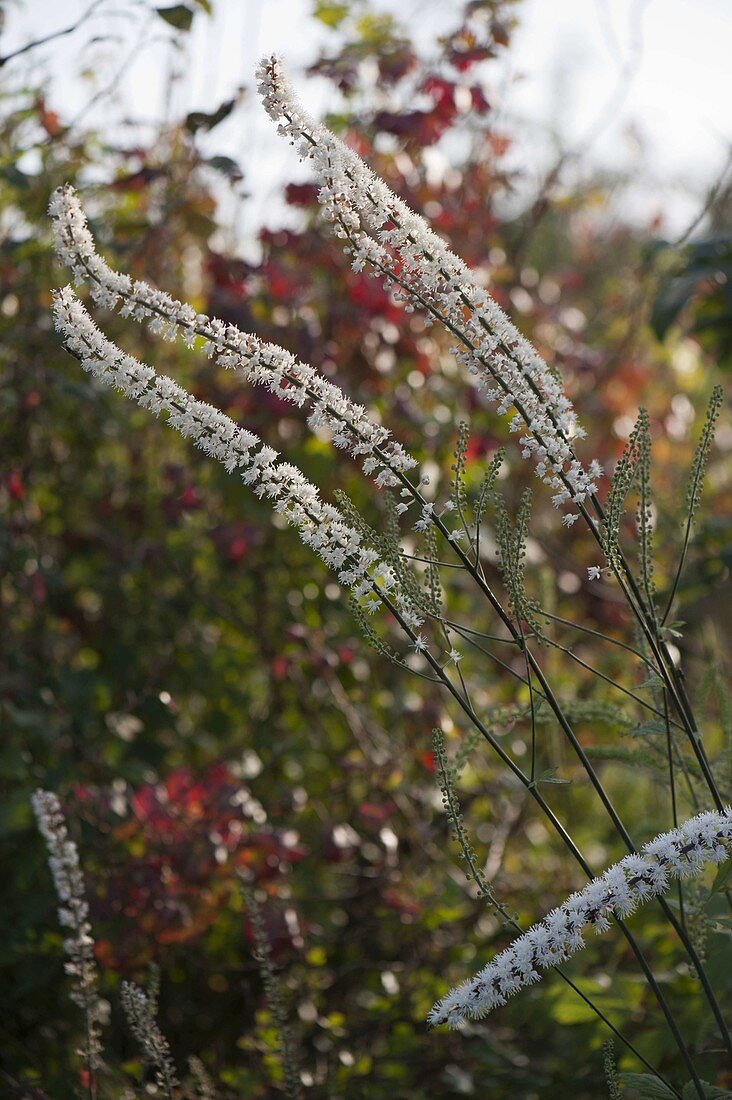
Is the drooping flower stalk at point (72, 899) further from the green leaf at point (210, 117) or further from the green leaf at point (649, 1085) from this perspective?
the green leaf at point (210, 117)

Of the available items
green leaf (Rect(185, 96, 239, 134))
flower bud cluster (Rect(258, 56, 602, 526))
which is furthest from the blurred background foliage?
flower bud cluster (Rect(258, 56, 602, 526))

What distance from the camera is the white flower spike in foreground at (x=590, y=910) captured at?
1.21m

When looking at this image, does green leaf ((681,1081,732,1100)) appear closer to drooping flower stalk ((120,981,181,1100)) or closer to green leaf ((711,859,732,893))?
green leaf ((711,859,732,893))

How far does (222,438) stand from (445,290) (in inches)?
15.3

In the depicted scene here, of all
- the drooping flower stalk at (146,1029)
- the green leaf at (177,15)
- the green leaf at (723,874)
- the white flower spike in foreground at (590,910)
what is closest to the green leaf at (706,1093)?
the green leaf at (723,874)

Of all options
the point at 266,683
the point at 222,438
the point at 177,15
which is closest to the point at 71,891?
the point at 222,438

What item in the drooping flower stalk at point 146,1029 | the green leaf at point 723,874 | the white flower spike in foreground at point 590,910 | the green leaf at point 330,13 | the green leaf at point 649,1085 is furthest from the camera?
the green leaf at point 330,13

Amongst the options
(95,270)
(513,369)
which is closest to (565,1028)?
(513,369)

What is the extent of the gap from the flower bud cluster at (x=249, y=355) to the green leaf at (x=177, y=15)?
1.09 m

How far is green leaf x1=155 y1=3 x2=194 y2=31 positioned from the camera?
2242 millimetres

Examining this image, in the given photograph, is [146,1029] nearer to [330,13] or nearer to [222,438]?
[222,438]

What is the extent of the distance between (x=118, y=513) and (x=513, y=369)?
2286mm

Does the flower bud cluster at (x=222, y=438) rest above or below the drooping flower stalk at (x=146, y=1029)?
above

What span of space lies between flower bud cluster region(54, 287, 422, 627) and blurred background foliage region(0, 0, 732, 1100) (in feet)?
2.84
